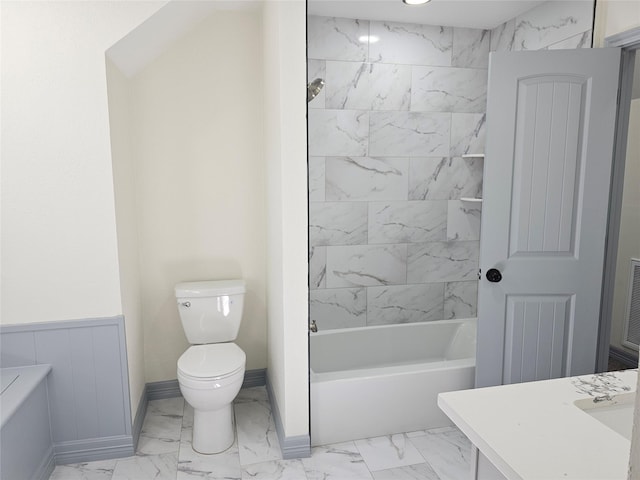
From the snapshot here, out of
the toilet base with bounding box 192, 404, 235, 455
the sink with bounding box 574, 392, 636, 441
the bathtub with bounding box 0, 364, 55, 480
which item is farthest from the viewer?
the toilet base with bounding box 192, 404, 235, 455

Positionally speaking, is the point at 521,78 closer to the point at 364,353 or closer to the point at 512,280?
the point at 512,280

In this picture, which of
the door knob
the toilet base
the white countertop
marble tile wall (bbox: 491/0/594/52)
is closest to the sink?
the white countertop

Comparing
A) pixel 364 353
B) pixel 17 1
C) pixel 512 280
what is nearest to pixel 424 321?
pixel 364 353

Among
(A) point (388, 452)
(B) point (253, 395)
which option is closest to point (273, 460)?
(A) point (388, 452)

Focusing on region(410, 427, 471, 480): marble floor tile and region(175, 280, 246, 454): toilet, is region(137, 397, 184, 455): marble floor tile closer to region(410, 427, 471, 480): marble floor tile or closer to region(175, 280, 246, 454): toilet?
region(175, 280, 246, 454): toilet

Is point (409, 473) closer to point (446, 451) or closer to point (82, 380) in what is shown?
point (446, 451)

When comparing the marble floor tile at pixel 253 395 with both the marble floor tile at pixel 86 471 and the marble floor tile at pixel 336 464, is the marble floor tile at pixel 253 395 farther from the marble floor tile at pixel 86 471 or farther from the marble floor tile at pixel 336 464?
the marble floor tile at pixel 86 471

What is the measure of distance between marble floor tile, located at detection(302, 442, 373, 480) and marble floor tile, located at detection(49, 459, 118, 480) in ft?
3.19

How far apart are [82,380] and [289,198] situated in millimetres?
1393

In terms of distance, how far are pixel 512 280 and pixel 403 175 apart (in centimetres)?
124

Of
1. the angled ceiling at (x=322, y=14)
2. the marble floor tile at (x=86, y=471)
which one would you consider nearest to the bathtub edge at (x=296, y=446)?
the marble floor tile at (x=86, y=471)

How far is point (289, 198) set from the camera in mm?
2172

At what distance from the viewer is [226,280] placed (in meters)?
2.95

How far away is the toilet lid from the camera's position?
93.1 inches
